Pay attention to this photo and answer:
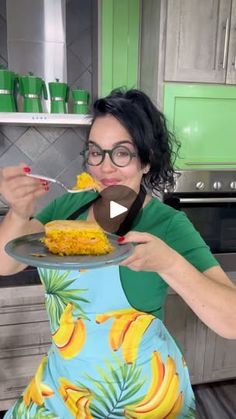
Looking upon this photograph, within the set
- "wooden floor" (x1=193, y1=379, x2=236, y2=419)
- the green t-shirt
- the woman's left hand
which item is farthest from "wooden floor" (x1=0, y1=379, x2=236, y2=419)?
the woman's left hand

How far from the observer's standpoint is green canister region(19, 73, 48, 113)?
5.38 ft

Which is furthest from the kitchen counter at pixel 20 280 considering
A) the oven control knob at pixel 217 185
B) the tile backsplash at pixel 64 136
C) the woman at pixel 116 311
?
the oven control knob at pixel 217 185

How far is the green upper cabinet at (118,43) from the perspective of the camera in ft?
5.69

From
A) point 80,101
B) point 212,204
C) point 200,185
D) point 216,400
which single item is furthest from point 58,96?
point 216,400

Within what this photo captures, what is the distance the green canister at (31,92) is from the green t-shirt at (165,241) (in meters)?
0.97

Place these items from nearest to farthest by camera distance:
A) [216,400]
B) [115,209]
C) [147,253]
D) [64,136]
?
[147,253] → [115,209] → [216,400] → [64,136]

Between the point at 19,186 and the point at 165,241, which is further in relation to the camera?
the point at 165,241

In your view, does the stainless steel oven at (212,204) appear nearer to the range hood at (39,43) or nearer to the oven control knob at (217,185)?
the oven control knob at (217,185)

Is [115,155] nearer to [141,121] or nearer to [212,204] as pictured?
[141,121]

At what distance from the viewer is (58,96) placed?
1.72m

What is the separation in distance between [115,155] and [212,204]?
3.07 ft

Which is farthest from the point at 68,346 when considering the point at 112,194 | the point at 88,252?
the point at 112,194

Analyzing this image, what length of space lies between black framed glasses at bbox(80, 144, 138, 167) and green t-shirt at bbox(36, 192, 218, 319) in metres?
0.15

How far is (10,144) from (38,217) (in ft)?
3.50
